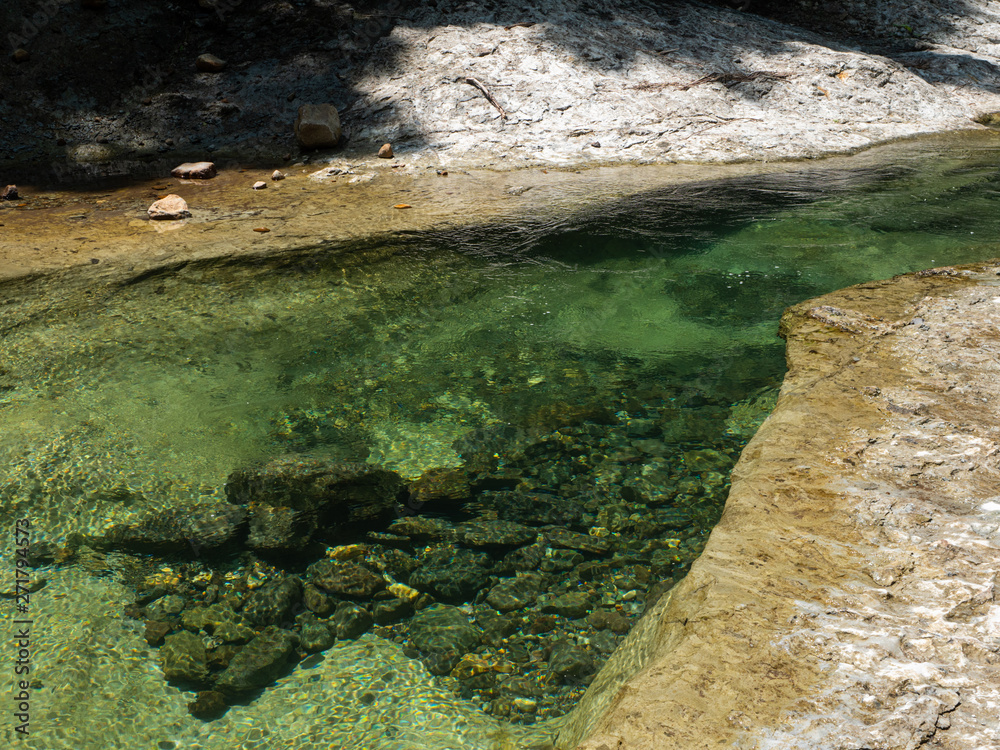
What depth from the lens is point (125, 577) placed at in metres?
2.85

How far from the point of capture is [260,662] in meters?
2.52

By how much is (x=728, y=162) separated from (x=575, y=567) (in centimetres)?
592

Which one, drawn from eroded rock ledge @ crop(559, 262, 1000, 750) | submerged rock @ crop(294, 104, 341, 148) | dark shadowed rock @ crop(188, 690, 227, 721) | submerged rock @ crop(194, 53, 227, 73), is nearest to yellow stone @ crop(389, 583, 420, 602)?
dark shadowed rock @ crop(188, 690, 227, 721)

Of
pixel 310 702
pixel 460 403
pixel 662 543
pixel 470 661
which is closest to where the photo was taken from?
pixel 310 702

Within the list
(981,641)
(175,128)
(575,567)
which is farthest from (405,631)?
(175,128)

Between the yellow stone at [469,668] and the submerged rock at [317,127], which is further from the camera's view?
the submerged rock at [317,127]

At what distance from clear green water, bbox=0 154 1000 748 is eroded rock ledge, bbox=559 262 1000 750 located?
2.13 ft

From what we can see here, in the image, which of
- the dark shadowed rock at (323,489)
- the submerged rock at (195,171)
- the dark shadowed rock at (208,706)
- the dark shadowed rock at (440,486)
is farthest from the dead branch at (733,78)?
the dark shadowed rock at (208,706)

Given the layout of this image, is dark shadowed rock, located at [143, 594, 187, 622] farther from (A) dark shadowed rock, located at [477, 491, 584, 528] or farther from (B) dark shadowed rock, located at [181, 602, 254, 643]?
(A) dark shadowed rock, located at [477, 491, 584, 528]

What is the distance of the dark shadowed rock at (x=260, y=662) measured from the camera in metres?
2.46

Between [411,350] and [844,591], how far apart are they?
2.80 meters

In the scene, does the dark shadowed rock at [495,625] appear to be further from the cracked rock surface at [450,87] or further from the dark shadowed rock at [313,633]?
the cracked rock surface at [450,87]

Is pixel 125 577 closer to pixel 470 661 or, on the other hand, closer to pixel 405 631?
pixel 405 631

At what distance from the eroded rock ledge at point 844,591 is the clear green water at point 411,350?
650 mm
